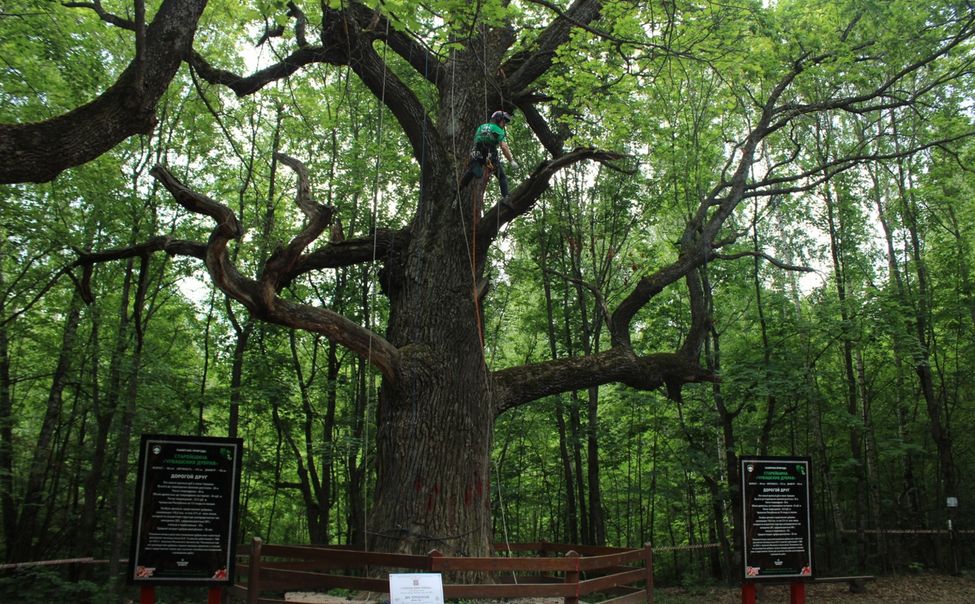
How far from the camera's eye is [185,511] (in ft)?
16.3

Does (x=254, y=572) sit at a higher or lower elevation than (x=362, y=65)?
lower

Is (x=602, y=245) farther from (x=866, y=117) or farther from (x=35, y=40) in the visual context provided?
(x=35, y=40)

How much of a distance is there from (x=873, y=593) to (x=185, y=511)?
13216 millimetres

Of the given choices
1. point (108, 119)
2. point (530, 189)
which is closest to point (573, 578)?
point (530, 189)

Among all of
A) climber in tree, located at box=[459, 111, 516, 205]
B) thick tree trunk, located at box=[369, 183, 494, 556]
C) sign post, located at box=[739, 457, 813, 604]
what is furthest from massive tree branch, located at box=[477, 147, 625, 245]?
sign post, located at box=[739, 457, 813, 604]

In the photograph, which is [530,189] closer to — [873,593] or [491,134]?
[491,134]

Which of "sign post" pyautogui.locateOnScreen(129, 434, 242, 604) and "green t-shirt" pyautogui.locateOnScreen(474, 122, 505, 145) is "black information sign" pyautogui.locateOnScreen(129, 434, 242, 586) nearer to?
"sign post" pyautogui.locateOnScreen(129, 434, 242, 604)

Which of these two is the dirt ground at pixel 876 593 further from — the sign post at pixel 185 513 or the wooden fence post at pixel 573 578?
the sign post at pixel 185 513

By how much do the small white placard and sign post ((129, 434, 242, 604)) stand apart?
1.40m

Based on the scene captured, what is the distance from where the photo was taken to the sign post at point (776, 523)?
579cm

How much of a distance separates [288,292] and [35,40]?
23.0ft

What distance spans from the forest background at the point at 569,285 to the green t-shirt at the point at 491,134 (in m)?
1.31

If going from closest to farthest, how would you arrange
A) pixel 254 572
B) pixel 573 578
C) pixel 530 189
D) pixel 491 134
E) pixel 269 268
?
pixel 254 572
pixel 573 578
pixel 269 268
pixel 491 134
pixel 530 189

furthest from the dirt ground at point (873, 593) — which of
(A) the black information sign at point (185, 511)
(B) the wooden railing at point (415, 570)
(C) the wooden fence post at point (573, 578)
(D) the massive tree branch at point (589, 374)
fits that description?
(A) the black information sign at point (185, 511)
